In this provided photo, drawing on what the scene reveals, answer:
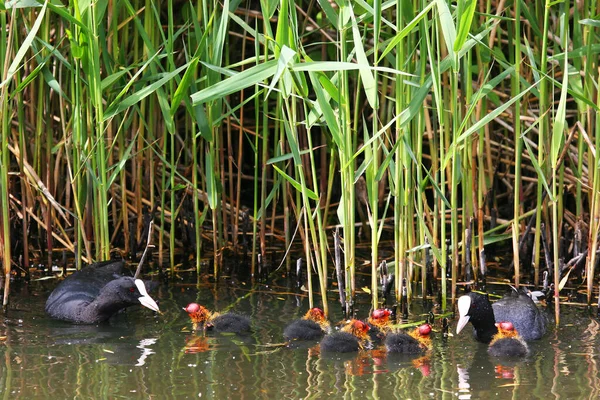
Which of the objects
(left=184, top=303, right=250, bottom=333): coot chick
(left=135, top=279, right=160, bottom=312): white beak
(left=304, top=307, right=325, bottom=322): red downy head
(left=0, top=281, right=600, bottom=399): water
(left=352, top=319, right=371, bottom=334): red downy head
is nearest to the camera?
(left=0, top=281, right=600, bottom=399): water

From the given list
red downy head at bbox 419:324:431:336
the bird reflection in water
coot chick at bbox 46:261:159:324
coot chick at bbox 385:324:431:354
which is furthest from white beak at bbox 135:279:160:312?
red downy head at bbox 419:324:431:336

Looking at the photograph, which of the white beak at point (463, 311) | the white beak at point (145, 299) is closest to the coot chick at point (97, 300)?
the white beak at point (145, 299)

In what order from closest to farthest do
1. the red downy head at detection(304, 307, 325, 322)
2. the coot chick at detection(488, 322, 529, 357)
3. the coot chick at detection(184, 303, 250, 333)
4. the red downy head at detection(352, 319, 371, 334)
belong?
the coot chick at detection(488, 322, 529, 357)
the red downy head at detection(352, 319, 371, 334)
the red downy head at detection(304, 307, 325, 322)
the coot chick at detection(184, 303, 250, 333)

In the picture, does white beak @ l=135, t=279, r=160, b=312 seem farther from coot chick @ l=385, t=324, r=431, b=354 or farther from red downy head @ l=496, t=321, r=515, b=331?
red downy head @ l=496, t=321, r=515, b=331

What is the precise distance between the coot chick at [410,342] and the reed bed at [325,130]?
0.36m

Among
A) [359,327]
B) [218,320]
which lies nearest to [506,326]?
[359,327]

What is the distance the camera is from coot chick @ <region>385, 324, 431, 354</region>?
4879mm

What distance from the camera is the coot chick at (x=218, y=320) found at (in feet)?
17.5

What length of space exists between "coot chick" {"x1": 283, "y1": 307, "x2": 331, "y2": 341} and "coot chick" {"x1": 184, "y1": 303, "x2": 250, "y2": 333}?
0.86 ft

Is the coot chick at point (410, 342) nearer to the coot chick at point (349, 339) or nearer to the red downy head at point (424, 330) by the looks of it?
the red downy head at point (424, 330)

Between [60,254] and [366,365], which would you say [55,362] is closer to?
[366,365]

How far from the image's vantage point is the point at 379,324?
5117 millimetres

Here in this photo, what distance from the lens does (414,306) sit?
5766 millimetres

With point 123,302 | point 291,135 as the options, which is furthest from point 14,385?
point 291,135
